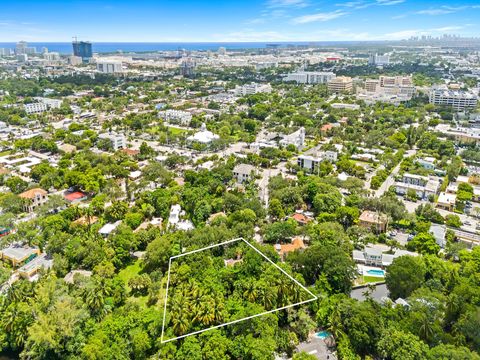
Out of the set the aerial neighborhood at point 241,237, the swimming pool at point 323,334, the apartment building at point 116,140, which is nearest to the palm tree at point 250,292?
the aerial neighborhood at point 241,237

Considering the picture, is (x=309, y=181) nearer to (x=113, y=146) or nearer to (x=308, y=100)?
(x=113, y=146)

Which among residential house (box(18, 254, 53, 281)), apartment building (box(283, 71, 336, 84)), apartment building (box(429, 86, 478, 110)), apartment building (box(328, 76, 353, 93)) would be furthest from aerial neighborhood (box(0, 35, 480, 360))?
apartment building (box(283, 71, 336, 84))

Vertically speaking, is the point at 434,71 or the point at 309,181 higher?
the point at 434,71

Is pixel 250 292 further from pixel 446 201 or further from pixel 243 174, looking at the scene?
pixel 446 201

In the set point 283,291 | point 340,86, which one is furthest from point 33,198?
point 340,86

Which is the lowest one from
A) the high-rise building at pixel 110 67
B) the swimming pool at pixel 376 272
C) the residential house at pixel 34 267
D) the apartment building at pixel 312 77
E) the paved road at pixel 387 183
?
the swimming pool at pixel 376 272

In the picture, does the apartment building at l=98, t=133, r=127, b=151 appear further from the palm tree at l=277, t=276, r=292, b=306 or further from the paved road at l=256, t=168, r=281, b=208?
the palm tree at l=277, t=276, r=292, b=306

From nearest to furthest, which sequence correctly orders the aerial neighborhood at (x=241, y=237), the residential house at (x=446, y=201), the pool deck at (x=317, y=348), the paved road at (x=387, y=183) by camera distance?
1. the aerial neighborhood at (x=241, y=237)
2. the pool deck at (x=317, y=348)
3. the residential house at (x=446, y=201)
4. the paved road at (x=387, y=183)

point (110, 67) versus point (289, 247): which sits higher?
point (110, 67)

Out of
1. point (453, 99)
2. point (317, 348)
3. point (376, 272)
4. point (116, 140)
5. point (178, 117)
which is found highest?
point (453, 99)

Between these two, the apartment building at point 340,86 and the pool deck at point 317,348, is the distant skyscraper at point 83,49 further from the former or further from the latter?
the pool deck at point 317,348

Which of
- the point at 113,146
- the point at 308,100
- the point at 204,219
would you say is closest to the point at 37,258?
the point at 204,219
